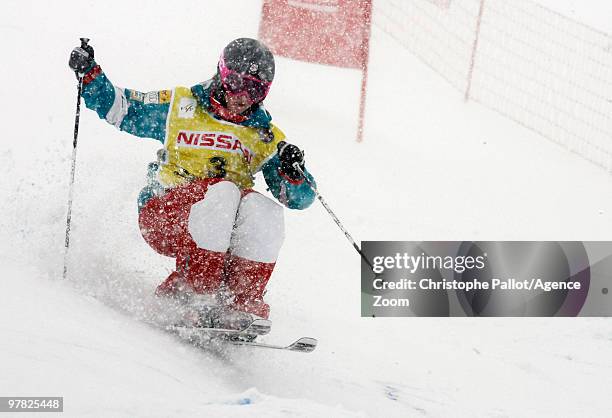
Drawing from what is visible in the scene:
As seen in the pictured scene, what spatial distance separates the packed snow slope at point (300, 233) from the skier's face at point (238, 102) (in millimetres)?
1036

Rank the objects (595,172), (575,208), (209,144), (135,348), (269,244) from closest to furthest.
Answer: (135,348)
(269,244)
(209,144)
(575,208)
(595,172)

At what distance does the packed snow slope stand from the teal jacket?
77cm

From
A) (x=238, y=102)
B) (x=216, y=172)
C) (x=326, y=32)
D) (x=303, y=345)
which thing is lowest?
(x=303, y=345)

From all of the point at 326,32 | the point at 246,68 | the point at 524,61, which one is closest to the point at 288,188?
the point at 246,68

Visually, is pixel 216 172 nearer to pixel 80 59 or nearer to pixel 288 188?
pixel 288 188

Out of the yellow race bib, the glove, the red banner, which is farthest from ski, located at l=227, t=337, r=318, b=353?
the red banner

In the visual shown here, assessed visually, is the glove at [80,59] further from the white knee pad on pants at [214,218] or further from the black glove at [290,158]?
the black glove at [290,158]

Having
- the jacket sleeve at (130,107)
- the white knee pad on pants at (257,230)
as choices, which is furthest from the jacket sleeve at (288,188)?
the jacket sleeve at (130,107)

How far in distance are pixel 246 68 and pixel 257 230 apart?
2.55 feet

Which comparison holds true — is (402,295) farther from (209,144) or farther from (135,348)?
(135,348)

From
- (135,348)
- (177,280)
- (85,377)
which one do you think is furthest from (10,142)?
(85,377)

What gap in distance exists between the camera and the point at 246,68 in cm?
378

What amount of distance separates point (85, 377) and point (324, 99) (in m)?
7.58

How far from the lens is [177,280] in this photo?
3.75 metres
